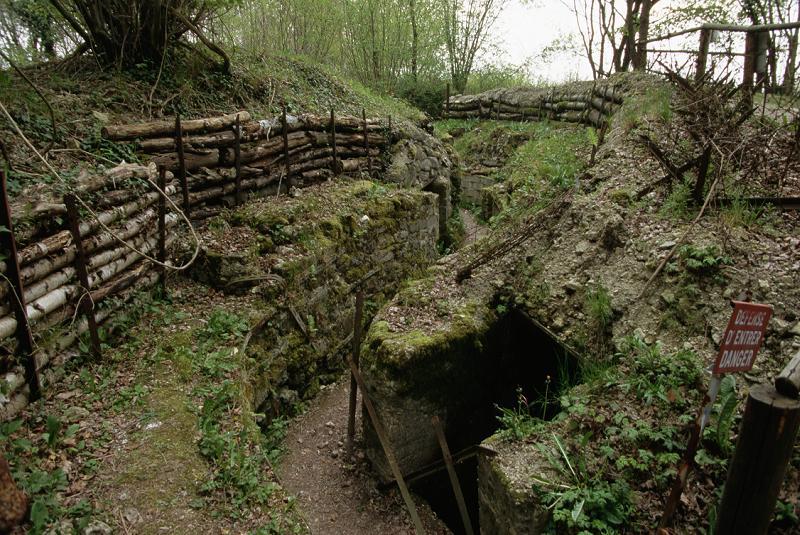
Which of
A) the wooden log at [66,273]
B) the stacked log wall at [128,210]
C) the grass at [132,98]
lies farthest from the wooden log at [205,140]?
the wooden log at [66,273]

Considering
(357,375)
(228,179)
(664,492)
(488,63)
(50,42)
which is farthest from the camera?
(488,63)

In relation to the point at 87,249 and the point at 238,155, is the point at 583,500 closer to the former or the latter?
the point at 87,249

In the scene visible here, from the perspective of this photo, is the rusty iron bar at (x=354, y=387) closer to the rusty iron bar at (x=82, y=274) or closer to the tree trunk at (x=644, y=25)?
the rusty iron bar at (x=82, y=274)

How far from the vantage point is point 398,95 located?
20391 millimetres

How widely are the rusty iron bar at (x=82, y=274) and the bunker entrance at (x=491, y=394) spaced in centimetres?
382

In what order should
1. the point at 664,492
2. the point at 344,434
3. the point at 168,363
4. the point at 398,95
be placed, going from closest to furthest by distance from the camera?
the point at 664,492
the point at 168,363
the point at 344,434
the point at 398,95

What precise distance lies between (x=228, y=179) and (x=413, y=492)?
216 inches

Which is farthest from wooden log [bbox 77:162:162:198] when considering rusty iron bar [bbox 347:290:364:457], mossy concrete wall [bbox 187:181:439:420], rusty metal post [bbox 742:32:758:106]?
rusty metal post [bbox 742:32:758:106]

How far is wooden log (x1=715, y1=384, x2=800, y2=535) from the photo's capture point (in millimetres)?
2102

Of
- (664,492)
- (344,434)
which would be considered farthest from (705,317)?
(344,434)

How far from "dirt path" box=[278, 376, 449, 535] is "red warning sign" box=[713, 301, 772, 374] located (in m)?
4.32

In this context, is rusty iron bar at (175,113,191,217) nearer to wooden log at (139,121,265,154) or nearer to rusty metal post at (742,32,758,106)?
wooden log at (139,121,265,154)

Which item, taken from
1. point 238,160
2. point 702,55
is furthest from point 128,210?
point 702,55

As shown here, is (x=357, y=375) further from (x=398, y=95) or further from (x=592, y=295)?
(x=398, y=95)
